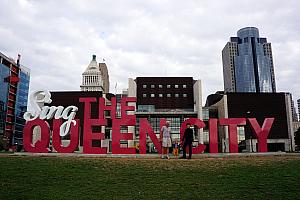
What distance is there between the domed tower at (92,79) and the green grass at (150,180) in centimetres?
13464

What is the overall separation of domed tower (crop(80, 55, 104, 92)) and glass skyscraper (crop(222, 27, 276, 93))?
A: 8034cm

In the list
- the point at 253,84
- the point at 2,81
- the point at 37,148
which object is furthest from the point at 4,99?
the point at 253,84

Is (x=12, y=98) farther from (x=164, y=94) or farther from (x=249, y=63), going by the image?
(x=249, y=63)

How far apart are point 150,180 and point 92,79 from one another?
144m

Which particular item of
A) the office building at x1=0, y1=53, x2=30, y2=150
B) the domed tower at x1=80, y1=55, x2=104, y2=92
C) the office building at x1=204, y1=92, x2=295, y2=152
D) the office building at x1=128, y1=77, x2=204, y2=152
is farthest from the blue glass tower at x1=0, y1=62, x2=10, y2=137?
the office building at x1=204, y1=92, x2=295, y2=152

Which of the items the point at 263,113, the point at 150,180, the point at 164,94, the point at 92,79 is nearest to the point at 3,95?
the point at 164,94

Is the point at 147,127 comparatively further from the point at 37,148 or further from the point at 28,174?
the point at 28,174

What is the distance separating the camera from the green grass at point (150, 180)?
10766 millimetres

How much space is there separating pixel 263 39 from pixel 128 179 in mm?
194535

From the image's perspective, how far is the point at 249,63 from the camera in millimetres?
183125

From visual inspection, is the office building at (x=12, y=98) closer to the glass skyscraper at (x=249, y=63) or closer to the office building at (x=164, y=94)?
the office building at (x=164, y=94)

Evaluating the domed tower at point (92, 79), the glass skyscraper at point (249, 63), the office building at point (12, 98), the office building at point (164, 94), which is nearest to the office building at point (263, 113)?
the office building at point (164, 94)

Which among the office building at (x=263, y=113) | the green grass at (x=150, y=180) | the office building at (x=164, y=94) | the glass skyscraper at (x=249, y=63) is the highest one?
the glass skyscraper at (x=249, y=63)

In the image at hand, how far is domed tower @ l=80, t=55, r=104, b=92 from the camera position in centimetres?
14912
